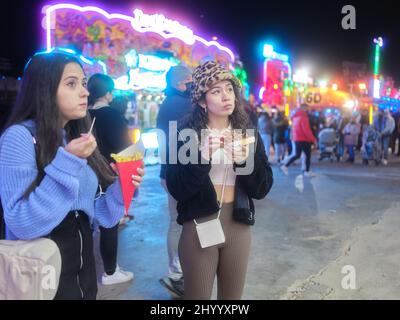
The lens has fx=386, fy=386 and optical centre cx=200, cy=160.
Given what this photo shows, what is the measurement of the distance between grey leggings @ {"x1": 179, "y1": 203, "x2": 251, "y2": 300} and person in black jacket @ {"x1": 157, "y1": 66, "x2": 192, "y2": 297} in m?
1.15

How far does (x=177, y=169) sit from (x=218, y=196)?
29 centimetres

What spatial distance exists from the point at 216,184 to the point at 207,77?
63cm

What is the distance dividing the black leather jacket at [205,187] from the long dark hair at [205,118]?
0.44ft

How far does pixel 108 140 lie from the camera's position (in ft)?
12.0

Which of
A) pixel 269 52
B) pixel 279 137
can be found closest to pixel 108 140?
pixel 279 137

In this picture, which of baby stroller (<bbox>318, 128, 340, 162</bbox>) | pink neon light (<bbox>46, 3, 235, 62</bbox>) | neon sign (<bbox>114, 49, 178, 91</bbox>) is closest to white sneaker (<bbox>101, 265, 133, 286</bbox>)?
pink neon light (<bbox>46, 3, 235, 62</bbox>)

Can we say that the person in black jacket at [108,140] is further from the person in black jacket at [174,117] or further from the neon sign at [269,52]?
the neon sign at [269,52]

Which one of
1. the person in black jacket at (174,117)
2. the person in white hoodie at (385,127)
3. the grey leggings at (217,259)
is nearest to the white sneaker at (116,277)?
the person in black jacket at (174,117)

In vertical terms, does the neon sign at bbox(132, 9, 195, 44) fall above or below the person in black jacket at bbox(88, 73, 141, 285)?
above

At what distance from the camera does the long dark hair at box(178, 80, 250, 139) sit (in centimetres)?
231

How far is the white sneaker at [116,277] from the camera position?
3.63 m

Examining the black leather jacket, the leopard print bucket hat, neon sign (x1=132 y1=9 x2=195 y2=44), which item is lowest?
the black leather jacket

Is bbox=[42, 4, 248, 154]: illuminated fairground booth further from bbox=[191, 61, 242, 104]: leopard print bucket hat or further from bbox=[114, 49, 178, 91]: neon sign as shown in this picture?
bbox=[191, 61, 242, 104]: leopard print bucket hat

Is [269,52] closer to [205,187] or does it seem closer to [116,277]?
[116,277]
